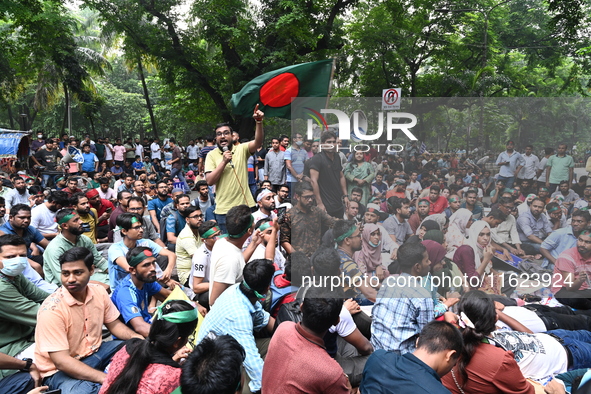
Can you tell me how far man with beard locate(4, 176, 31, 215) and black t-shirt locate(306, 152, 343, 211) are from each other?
18.4 ft

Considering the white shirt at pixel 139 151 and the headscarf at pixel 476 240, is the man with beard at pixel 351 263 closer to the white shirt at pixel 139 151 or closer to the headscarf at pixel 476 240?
the headscarf at pixel 476 240

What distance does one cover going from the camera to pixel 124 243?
164 inches

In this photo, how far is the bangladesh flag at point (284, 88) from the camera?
476cm

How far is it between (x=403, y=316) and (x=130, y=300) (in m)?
2.03

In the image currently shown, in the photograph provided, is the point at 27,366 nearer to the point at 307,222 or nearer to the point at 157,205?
the point at 307,222

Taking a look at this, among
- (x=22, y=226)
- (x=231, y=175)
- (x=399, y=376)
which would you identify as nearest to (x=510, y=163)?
(x=231, y=175)

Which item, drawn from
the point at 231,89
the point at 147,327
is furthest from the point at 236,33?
the point at 147,327

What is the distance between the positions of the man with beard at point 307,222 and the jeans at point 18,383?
2.38 metres

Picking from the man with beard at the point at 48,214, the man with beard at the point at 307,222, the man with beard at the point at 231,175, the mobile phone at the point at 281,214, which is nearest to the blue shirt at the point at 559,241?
the man with beard at the point at 307,222

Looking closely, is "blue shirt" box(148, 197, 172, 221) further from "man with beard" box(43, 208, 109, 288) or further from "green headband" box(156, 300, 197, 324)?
"green headband" box(156, 300, 197, 324)

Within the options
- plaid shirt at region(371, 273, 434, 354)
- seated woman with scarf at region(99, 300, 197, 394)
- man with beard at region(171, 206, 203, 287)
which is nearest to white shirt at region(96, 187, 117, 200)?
man with beard at region(171, 206, 203, 287)

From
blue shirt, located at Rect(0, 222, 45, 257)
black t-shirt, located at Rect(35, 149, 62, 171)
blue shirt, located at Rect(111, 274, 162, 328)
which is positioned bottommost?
blue shirt, located at Rect(111, 274, 162, 328)

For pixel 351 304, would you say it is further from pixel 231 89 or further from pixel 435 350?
pixel 231 89

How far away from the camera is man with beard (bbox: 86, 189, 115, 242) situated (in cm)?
660
